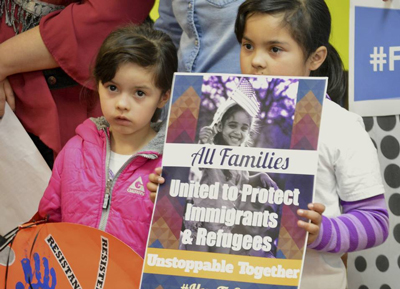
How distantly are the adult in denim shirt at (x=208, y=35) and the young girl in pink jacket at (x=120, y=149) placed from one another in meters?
0.08

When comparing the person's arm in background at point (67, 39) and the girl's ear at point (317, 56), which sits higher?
the person's arm in background at point (67, 39)

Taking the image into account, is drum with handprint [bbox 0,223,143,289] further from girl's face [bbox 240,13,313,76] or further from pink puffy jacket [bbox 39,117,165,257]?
girl's face [bbox 240,13,313,76]

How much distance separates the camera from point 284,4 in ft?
4.82

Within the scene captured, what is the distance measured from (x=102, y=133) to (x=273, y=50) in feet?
1.67

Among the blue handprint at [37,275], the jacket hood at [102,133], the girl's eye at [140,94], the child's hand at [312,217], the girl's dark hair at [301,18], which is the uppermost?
the girl's dark hair at [301,18]

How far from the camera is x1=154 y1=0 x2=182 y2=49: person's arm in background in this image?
192 cm

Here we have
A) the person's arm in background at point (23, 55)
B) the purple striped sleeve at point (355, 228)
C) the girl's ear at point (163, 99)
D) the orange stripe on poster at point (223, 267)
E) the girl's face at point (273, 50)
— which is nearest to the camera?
the orange stripe on poster at point (223, 267)

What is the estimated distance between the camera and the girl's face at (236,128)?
4.09ft

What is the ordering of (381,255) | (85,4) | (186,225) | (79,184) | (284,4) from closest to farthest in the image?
(186,225) → (284,4) → (79,184) → (85,4) → (381,255)

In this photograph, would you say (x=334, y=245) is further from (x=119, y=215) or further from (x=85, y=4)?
(x=85, y=4)

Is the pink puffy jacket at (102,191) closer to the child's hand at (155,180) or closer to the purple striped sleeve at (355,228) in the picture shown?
the child's hand at (155,180)

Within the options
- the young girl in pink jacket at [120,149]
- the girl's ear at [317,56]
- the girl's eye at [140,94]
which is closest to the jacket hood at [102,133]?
A: the young girl in pink jacket at [120,149]

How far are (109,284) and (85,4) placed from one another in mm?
876

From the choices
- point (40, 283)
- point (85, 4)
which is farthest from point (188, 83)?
point (85, 4)
